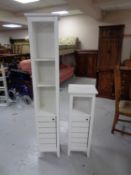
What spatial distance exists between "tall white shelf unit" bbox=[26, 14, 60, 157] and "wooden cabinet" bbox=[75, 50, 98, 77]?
14.2 ft

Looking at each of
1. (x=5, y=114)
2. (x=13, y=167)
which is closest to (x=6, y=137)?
(x=13, y=167)

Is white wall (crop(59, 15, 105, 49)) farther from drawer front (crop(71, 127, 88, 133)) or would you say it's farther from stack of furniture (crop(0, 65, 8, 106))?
drawer front (crop(71, 127, 88, 133))

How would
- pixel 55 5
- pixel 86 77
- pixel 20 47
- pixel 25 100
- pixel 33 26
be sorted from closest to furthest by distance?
pixel 33 26, pixel 25 100, pixel 55 5, pixel 86 77, pixel 20 47

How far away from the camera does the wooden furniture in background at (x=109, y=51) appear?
344 centimetres

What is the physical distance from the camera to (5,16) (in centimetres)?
514

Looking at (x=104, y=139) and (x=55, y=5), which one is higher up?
(x=55, y=5)

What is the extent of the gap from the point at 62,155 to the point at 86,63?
15.1ft

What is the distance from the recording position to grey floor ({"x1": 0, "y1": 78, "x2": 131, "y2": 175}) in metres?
1.62

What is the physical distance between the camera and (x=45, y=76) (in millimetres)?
1725

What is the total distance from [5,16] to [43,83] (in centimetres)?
466

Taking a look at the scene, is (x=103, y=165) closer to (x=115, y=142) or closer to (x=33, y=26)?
(x=115, y=142)

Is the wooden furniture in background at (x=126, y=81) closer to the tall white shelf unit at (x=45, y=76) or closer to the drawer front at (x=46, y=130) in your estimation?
the tall white shelf unit at (x=45, y=76)

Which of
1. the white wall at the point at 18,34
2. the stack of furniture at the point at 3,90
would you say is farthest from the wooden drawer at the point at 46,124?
the white wall at the point at 18,34

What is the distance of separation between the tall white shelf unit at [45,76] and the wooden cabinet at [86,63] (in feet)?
14.2
